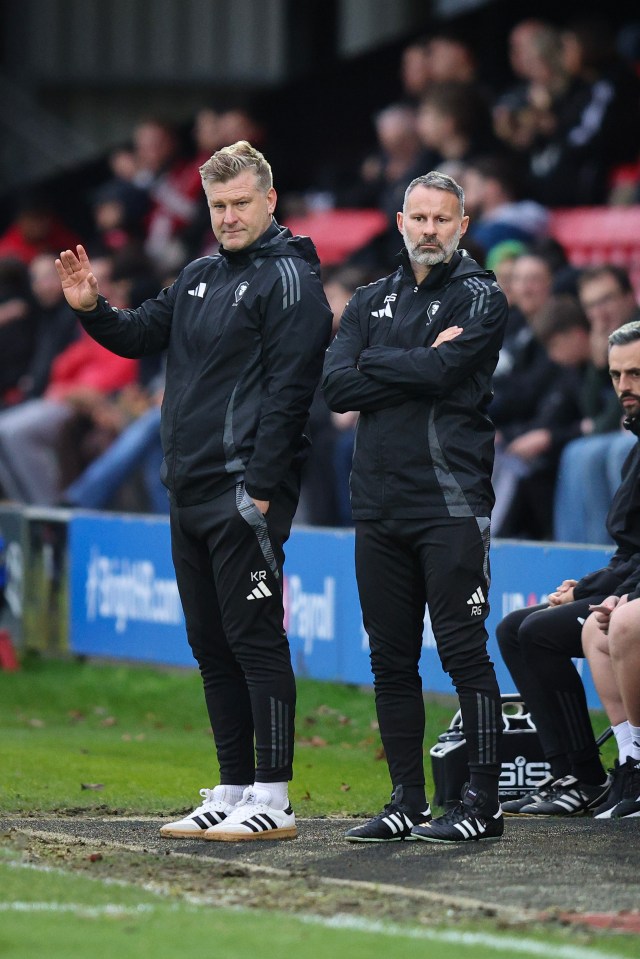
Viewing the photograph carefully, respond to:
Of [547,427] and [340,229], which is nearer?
[547,427]

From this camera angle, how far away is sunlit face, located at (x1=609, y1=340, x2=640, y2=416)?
6.96 meters

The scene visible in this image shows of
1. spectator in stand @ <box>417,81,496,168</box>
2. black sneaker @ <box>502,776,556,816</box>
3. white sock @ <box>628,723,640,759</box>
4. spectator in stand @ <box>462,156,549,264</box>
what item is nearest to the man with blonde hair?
black sneaker @ <box>502,776,556,816</box>

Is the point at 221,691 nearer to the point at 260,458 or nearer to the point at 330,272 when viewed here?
the point at 260,458

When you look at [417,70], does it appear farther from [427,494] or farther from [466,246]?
[427,494]

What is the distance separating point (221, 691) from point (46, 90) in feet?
70.8

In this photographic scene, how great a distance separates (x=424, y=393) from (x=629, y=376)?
1.21 metres

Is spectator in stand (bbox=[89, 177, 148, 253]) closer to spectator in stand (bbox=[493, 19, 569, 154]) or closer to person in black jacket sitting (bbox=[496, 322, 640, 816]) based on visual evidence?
spectator in stand (bbox=[493, 19, 569, 154])

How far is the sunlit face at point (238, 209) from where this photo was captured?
627cm

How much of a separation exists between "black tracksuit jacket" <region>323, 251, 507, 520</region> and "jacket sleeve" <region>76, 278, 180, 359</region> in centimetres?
62

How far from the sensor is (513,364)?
41.3 ft

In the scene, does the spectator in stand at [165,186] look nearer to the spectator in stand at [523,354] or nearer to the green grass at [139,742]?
the spectator in stand at [523,354]

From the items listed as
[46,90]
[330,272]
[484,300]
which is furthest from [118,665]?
[46,90]

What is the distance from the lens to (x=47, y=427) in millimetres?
18219

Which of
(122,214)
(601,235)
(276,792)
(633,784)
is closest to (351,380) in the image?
(276,792)
